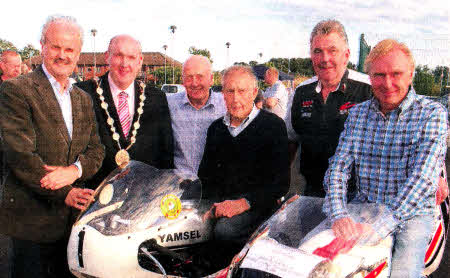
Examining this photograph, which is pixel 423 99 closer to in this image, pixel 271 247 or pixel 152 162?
pixel 271 247

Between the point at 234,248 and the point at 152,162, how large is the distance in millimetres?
1022

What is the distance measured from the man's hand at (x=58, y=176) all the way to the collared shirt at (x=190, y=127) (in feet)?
3.70

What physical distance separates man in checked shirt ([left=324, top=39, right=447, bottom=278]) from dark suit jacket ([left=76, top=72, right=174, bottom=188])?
1.41 meters

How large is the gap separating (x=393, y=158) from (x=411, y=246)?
50cm

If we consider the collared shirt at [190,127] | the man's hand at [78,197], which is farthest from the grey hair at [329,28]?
the man's hand at [78,197]

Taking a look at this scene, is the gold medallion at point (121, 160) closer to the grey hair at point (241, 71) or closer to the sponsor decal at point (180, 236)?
the sponsor decal at point (180, 236)

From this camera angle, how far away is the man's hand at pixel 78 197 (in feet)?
8.43

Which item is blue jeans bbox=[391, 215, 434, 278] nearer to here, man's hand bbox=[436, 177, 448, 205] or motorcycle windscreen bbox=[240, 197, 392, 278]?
motorcycle windscreen bbox=[240, 197, 392, 278]

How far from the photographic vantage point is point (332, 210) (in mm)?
2371

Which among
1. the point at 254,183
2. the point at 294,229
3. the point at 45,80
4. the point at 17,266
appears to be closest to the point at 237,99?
the point at 254,183

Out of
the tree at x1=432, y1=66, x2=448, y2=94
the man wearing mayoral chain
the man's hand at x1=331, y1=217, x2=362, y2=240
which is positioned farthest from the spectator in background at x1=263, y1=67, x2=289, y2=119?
the man's hand at x1=331, y1=217, x2=362, y2=240

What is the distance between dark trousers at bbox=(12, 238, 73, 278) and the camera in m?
2.69

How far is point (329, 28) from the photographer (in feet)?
10.7

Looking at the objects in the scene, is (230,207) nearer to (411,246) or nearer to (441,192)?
(411,246)
